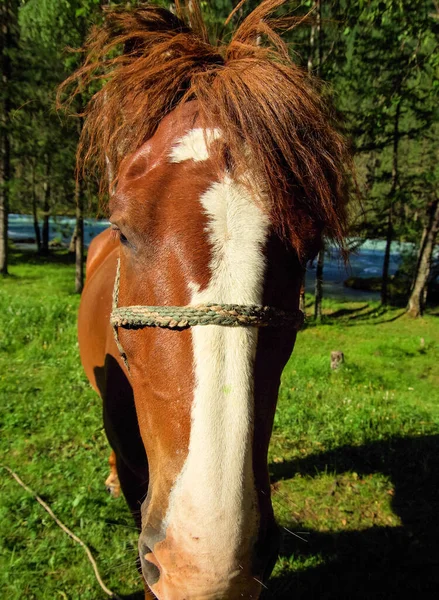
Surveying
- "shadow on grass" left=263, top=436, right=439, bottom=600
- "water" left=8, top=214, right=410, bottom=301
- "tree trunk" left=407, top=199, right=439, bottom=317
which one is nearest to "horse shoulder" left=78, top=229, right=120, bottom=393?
"shadow on grass" left=263, top=436, right=439, bottom=600

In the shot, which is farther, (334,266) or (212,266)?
(334,266)

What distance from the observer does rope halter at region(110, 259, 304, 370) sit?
1.10 metres

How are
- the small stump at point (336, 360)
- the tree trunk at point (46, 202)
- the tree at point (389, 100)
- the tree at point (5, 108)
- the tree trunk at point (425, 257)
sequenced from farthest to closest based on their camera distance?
1. the tree trunk at point (46, 202)
2. the tree trunk at point (425, 257)
3. the tree at point (5, 108)
4. the tree at point (389, 100)
5. the small stump at point (336, 360)

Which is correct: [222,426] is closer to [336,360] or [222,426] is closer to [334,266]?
[336,360]

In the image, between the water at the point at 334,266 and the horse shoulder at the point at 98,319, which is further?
the water at the point at 334,266

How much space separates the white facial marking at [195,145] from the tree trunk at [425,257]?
12910mm

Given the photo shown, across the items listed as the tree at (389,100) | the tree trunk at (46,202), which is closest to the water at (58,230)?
the tree trunk at (46,202)

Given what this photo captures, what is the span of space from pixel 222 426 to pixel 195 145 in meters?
0.89

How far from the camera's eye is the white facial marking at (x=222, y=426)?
100 centimetres

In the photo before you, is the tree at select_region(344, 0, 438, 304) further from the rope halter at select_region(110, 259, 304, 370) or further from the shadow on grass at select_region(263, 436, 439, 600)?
the rope halter at select_region(110, 259, 304, 370)

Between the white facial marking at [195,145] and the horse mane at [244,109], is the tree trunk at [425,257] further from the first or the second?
the white facial marking at [195,145]

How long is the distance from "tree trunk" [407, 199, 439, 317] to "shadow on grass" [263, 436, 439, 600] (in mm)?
9867

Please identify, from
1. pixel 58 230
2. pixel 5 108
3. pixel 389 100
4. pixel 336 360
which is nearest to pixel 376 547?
pixel 336 360

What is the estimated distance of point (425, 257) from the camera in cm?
1289
